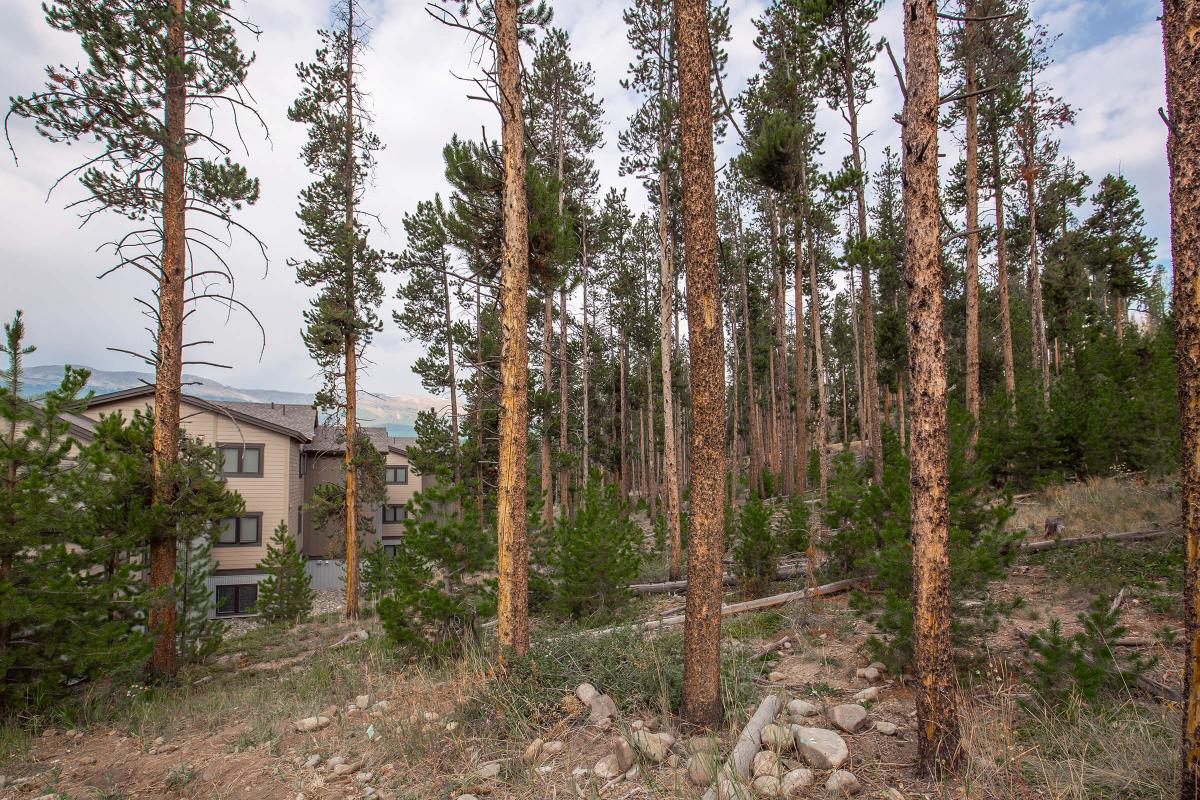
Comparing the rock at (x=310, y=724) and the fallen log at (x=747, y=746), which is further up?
the fallen log at (x=747, y=746)

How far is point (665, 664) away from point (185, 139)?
407 inches

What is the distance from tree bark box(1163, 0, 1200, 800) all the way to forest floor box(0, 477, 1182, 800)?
0.78 metres

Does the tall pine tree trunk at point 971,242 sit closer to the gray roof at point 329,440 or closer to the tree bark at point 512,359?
the tree bark at point 512,359

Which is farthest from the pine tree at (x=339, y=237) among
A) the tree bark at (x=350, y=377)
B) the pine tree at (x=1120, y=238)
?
the pine tree at (x=1120, y=238)

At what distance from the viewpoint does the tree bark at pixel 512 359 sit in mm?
6449

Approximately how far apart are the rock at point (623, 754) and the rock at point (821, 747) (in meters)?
1.22

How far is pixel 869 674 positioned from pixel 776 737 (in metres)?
2.15

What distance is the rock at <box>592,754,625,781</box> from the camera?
13.7 feet

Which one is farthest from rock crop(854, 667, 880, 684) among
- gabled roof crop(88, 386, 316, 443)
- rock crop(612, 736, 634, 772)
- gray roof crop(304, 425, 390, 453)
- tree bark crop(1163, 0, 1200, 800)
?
gray roof crop(304, 425, 390, 453)

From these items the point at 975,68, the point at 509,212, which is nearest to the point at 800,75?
the point at 975,68

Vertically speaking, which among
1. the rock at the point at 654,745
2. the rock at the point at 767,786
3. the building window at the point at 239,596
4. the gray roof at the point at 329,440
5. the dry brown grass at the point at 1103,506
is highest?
the gray roof at the point at 329,440

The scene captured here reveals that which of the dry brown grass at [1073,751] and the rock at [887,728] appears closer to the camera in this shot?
the dry brown grass at [1073,751]

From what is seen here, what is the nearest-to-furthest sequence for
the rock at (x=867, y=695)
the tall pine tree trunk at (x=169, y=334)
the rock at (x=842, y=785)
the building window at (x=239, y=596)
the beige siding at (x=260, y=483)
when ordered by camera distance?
the rock at (x=842, y=785)
the rock at (x=867, y=695)
the tall pine tree trunk at (x=169, y=334)
the beige siding at (x=260, y=483)
the building window at (x=239, y=596)

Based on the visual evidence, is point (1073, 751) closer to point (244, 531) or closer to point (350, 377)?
point (350, 377)
